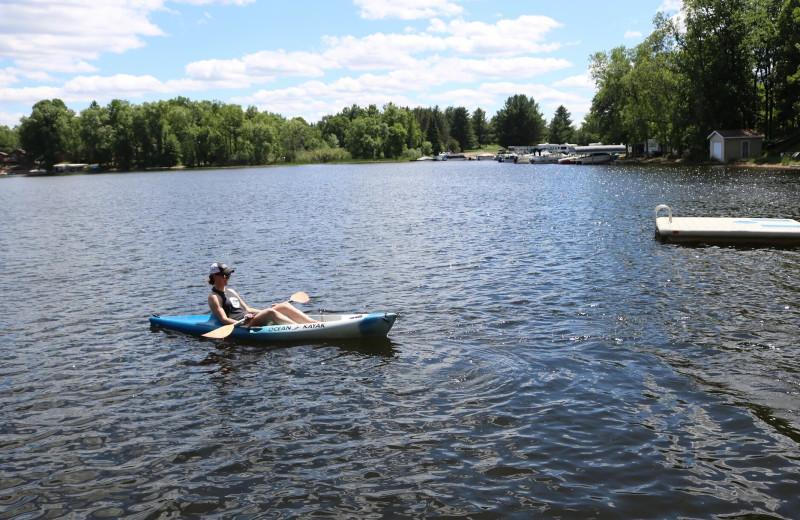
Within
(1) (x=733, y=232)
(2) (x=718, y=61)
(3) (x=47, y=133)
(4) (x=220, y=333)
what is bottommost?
(4) (x=220, y=333)

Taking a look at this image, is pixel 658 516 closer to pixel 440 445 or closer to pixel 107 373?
pixel 440 445

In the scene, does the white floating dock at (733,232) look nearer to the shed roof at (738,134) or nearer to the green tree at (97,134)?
the shed roof at (738,134)

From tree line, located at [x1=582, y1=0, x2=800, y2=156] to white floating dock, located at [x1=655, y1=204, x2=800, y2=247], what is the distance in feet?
165

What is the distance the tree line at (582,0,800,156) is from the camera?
7319 cm

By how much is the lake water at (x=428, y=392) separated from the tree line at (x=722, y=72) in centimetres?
6235

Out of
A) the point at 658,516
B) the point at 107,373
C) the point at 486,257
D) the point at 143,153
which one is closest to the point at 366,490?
the point at 658,516

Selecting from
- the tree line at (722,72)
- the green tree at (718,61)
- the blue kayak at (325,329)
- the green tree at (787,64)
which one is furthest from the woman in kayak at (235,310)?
the green tree at (718,61)

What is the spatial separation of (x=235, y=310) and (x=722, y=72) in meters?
82.4

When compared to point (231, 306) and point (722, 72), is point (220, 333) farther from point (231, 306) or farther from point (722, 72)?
point (722, 72)

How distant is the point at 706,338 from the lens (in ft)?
45.5

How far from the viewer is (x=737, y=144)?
78.9 m

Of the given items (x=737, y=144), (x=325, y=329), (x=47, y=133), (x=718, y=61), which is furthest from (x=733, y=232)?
(x=47, y=133)

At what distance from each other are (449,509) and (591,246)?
2061cm

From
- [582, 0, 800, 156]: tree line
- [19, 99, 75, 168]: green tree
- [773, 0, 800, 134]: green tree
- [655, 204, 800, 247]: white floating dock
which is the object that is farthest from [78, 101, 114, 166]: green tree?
[655, 204, 800, 247]: white floating dock
